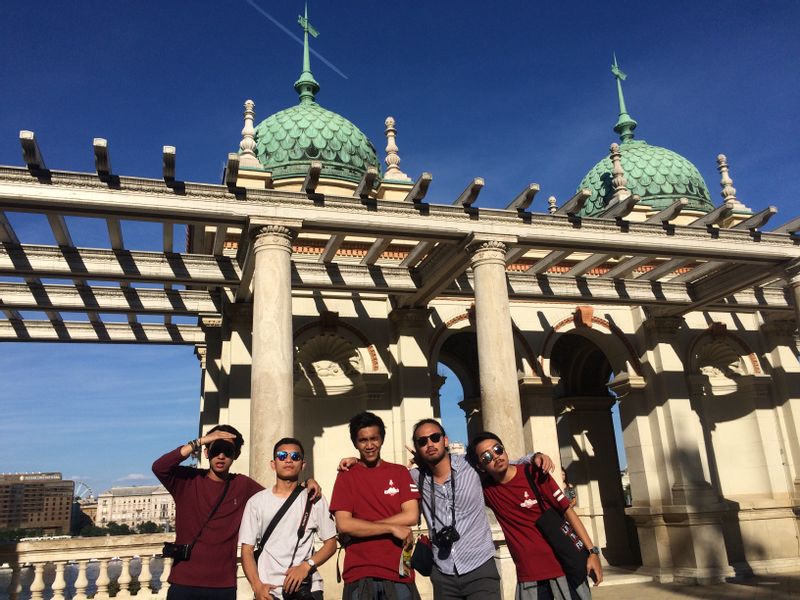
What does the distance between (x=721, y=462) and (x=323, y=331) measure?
11.6 meters

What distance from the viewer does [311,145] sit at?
18.2 meters

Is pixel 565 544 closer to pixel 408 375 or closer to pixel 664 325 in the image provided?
pixel 408 375

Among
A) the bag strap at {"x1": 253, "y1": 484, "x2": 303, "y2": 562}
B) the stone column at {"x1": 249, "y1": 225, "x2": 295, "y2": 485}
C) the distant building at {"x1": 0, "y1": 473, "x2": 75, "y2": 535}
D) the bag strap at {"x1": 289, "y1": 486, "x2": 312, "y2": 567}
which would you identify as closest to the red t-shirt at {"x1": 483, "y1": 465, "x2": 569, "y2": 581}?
the bag strap at {"x1": 289, "y1": 486, "x2": 312, "y2": 567}

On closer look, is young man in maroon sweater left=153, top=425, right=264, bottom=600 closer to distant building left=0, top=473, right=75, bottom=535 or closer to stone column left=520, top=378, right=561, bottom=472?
stone column left=520, top=378, right=561, bottom=472

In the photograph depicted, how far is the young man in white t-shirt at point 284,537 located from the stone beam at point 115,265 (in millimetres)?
9383

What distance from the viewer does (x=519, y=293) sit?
50.3 feet

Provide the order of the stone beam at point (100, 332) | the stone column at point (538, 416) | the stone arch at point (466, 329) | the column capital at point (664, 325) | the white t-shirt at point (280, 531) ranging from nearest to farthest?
the white t-shirt at point (280, 531), the stone beam at point (100, 332), the stone arch at point (466, 329), the stone column at point (538, 416), the column capital at point (664, 325)

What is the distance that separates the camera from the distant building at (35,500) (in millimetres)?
122662

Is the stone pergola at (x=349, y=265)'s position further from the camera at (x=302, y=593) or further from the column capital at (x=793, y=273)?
the camera at (x=302, y=593)

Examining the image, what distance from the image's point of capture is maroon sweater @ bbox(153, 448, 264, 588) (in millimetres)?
4246

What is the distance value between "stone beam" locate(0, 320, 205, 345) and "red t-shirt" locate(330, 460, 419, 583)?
1437cm

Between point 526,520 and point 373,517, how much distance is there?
103 cm

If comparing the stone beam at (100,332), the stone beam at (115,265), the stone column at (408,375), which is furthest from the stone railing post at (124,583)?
the stone beam at (100,332)

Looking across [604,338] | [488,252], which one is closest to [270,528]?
[488,252]
